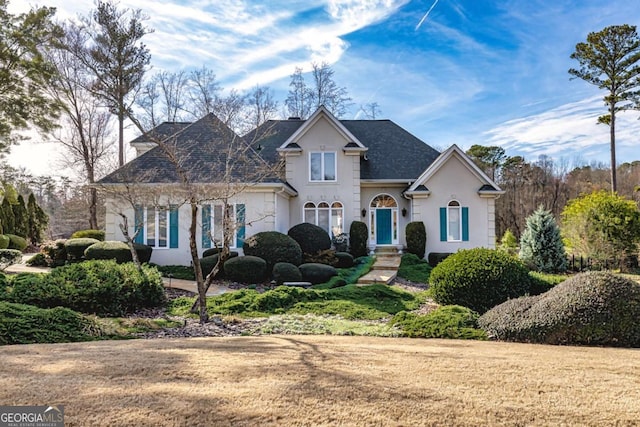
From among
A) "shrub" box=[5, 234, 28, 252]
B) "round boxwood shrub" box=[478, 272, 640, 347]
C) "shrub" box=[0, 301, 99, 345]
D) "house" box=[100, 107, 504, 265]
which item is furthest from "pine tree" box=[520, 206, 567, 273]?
"shrub" box=[5, 234, 28, 252]

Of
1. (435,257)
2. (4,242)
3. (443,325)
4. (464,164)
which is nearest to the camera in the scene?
(443,325)

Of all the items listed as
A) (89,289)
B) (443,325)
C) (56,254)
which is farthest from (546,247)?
(56,254)

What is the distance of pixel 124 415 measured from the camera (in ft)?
10.5

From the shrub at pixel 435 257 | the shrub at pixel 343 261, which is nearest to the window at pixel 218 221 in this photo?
the shrub at pixel 343 261

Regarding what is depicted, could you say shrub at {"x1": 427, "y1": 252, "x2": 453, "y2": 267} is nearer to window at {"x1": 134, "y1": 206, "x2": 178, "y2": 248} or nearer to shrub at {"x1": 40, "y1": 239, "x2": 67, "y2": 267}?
window at {"x1": 134, "y1": 206, "x2": 178, "y2": 248}

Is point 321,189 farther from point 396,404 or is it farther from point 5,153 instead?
point 396,404

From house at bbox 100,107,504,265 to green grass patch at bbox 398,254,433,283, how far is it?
1.66 meters

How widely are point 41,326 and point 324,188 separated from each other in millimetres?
14836

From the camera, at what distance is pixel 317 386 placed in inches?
153

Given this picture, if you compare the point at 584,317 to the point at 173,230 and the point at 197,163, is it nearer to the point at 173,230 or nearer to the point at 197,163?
the point at 197,163

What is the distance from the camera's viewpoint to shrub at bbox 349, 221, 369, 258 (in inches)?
782

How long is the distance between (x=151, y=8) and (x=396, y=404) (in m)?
10.4

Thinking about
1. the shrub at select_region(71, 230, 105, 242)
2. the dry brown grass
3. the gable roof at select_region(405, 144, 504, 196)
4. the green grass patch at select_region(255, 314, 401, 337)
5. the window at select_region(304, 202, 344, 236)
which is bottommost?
the green grass patch at select_region(255, 314, 401, 337)

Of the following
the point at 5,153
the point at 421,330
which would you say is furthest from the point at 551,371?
the point at 5,153
